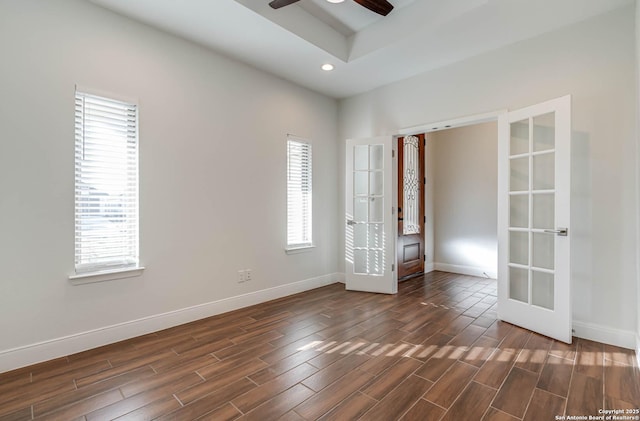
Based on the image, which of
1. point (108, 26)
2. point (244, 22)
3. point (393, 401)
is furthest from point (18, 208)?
point (393, 401)

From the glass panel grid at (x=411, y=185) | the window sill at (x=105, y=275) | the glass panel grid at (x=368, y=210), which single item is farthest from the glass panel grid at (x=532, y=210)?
the window sill at (x=105, y=275)


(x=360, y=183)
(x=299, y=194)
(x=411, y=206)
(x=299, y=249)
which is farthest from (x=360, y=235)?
(x=411, y=206)

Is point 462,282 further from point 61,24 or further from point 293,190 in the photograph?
point 61,24

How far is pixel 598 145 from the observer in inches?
109

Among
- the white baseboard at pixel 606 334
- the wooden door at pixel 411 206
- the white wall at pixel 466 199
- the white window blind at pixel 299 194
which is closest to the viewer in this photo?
the white baseboard at pixel 606 334

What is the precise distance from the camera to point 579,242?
286 cm

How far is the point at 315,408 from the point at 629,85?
11.9ft

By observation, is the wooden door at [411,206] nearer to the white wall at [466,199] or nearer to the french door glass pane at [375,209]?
the white wall at [466,199]

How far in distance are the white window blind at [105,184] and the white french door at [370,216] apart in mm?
2799

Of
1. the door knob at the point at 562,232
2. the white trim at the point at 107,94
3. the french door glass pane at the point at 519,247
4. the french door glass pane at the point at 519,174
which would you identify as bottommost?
the french door glass pane at the point at 519,247

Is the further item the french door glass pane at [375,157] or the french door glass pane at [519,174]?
the french door glass pane at [375,157]

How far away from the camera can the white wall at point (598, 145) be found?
104 inches

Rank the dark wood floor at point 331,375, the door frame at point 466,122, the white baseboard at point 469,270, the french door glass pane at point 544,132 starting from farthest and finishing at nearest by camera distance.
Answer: the white baseboard at point 469,270, the door frame at point 466,122, the french door glass pane at point 544,132, the dark wood floor at point 331,375

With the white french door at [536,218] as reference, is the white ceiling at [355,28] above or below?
above
